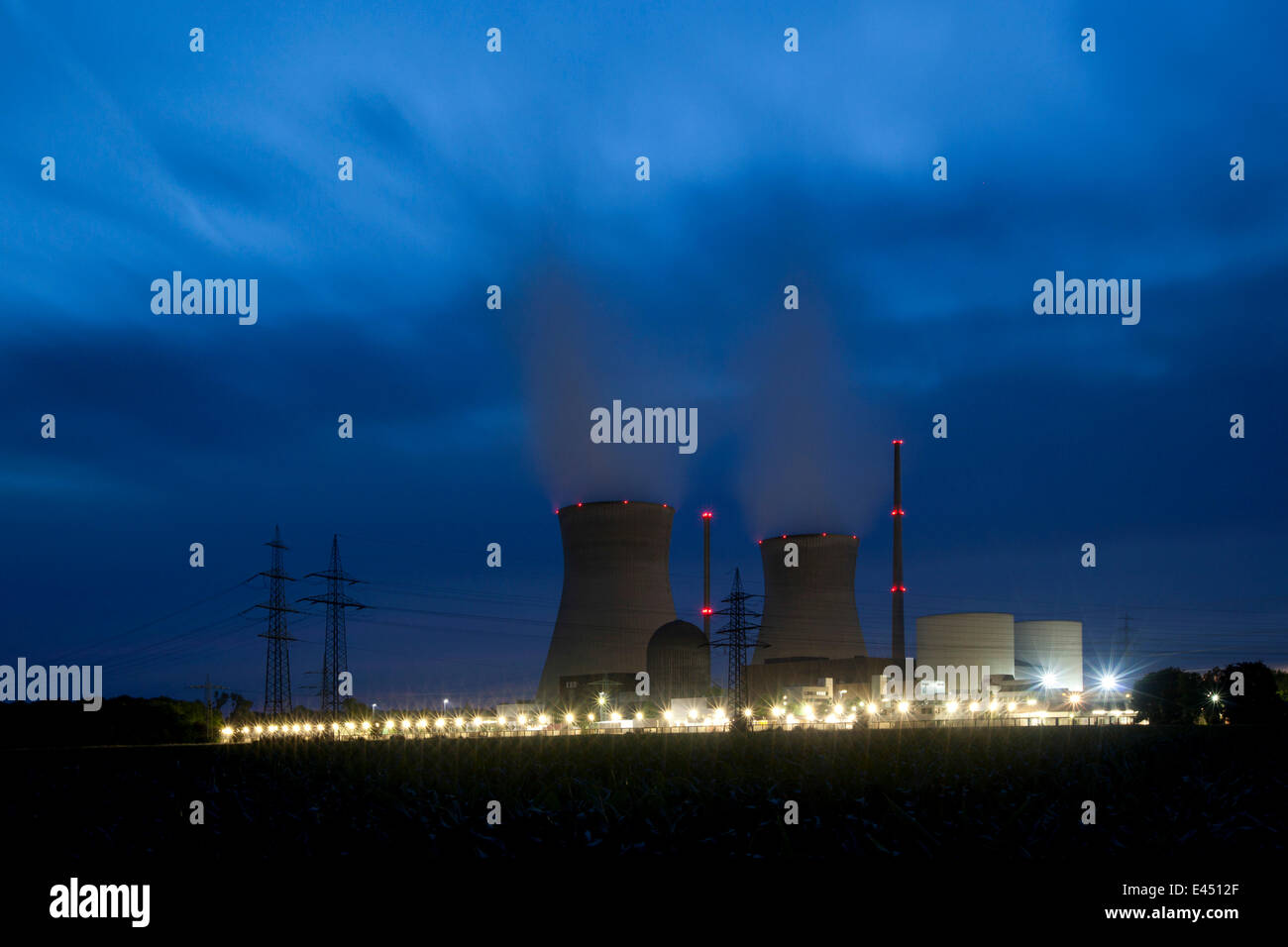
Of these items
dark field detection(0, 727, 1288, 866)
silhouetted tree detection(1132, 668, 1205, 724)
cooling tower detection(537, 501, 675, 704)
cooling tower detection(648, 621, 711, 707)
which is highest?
cooling tower detection(537, 501, 675, 704)

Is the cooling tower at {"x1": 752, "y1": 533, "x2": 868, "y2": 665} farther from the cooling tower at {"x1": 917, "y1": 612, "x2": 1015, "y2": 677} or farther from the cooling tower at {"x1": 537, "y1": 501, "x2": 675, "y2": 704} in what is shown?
the cooling tower at {"x1": 537, "y1": 501, "x2": 675, "y2": 704}

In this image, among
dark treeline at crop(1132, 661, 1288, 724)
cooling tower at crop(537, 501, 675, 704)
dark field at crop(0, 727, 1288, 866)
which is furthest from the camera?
cooling tower at crop(537, 501, 675, 704)

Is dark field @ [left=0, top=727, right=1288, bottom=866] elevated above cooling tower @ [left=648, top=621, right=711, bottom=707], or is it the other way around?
dark field @ [left=0, top=727, right=1288, bottom=866]

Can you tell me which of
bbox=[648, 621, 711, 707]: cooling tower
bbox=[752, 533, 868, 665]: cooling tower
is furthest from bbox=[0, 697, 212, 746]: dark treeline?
bbox=[752, 533, 868, 665]: cooling tower

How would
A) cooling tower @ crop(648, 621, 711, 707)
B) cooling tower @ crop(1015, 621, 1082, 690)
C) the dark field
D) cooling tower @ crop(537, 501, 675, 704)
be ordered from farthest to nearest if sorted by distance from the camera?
cooling tower @ crop(1015, 621, 1082, 690) < cooling tower @ crop(648, 621, 711, 707) < cooling tower @ crop(537, 501, 675, 704) < the dark field

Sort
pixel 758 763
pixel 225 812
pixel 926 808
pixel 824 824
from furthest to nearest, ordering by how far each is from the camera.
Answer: pixel 758 763 < pixel 225 812 < pixel 926 808 < pixel 824 824
